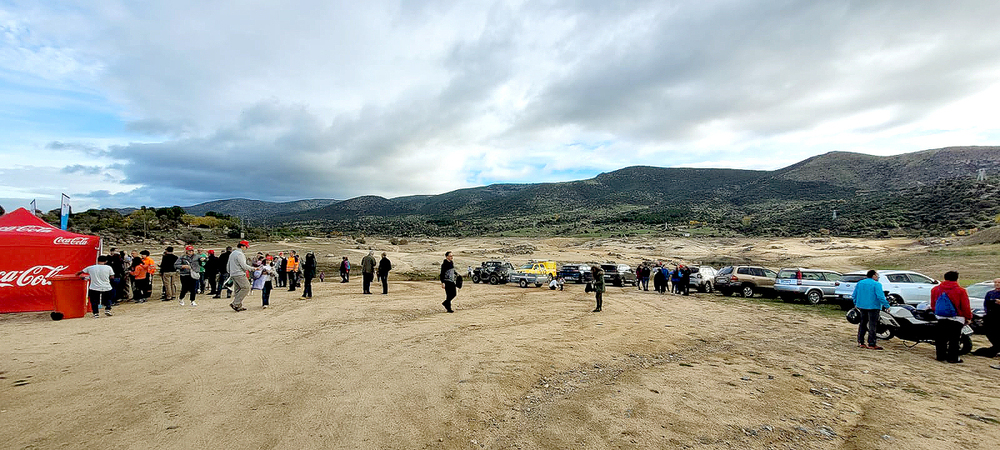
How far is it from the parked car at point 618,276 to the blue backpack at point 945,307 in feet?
61.9

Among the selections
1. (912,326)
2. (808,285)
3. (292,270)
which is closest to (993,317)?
(912,326)

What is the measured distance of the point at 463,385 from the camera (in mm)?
6148

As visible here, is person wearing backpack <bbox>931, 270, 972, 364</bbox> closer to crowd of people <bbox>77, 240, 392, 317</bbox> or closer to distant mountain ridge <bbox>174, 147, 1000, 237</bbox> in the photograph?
crowd of people <bbox>77, 240, 392, 317</bbox>

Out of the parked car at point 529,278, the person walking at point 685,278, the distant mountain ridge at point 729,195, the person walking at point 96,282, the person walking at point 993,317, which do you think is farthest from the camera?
the distant mountain ridge at point 729,195

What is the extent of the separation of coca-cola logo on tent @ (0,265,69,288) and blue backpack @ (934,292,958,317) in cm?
1936

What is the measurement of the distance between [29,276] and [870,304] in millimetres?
19075

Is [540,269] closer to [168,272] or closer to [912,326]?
[168,272]

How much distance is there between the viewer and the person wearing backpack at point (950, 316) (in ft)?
27.1

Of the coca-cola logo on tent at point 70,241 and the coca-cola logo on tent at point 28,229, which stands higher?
the coca-cola logo on tent at point 28,229

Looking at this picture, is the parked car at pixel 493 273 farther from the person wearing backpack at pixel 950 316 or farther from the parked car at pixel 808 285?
the person wearing backpack at pixel 950 316

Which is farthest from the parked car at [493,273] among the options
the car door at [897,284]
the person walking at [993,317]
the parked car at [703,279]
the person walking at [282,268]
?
the person walking at [993,317]

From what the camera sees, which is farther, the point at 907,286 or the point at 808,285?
Result: the point at 808,285

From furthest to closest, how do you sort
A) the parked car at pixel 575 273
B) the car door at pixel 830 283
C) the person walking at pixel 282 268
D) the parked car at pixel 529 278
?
the parked car at pixel 575 273 → the parked car at pixel 529 278 → the person walking at pixel 282 268 → the car door at pixel 830 283

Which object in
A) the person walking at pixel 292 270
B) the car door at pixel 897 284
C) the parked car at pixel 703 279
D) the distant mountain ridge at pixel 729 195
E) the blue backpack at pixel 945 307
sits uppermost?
the distant mountain ridge at pixel 729 195
